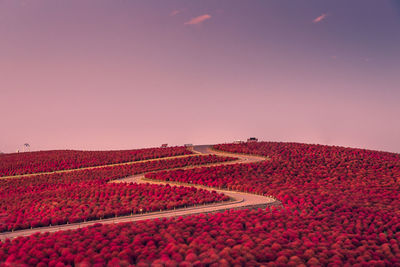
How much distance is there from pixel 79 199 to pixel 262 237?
57.1 feet

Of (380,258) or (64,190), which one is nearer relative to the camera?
(380,258)

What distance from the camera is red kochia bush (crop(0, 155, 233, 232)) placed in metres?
26.5

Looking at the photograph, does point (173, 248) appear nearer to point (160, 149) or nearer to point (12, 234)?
point (12, 234)

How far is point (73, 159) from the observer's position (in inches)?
2194

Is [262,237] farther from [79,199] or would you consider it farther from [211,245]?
[79,199]

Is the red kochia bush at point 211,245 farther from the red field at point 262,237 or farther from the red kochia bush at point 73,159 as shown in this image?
the red kochia bush at point 73,159

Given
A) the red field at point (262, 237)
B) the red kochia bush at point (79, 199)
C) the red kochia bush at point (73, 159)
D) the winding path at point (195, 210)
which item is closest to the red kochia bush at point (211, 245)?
the red field at point (262, 237)

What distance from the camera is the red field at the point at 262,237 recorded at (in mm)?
17203

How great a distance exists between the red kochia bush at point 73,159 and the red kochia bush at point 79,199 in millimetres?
7965

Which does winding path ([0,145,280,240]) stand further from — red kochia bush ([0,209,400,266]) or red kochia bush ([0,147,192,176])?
red kochia bush ([0,147,192,176])

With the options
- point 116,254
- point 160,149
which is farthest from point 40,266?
point 160,149

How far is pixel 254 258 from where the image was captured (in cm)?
1742

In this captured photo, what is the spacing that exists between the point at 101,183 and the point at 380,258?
27622 millimetres

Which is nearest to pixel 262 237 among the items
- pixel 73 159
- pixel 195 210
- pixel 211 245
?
pixel 211 245
